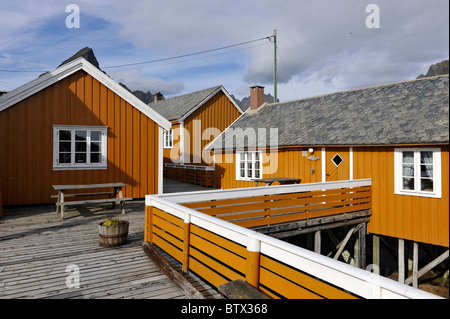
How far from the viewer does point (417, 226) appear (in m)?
9.08

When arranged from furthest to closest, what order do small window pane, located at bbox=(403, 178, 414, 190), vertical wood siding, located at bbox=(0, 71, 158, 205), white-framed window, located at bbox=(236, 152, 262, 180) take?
white-framed window, located at bbox=(236, 152, 262, 180) < vertical wood siding, located at bbox=(0, 71, 158, 205) < small window pane, located at bbox=(403, 178, 414, 190)

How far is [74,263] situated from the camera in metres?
5.43

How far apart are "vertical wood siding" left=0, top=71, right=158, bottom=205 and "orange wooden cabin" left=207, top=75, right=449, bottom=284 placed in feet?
15.6

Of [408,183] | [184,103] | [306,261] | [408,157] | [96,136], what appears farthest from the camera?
[184,103]

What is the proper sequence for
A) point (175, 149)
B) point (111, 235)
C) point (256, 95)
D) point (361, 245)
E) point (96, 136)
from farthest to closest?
point (175, 149), point (256, 95), point (96, 136), point (361, 245), point (111, 235)

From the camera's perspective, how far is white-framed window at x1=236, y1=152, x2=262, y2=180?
13984 millimetres

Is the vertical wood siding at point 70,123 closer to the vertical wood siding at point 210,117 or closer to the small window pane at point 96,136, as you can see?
the small window pane at point 96,136

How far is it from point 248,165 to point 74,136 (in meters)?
7.22

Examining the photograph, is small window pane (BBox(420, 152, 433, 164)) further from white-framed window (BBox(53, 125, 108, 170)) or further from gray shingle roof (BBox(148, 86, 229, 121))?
gray shingle roof (BBox(148, 86, 229, 121))

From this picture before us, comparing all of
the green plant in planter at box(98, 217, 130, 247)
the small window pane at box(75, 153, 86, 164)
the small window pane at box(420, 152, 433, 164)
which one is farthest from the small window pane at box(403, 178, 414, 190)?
the small window pane at box(75, 153, 86, 164)

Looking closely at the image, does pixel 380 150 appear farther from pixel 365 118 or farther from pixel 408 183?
pixel 365 118

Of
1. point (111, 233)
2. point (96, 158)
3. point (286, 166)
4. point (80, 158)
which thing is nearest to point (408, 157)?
point (286, 166)
